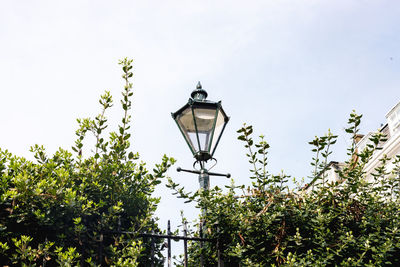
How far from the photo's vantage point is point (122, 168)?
16.2 ft

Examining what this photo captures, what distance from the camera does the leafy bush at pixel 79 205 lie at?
4.15 metres

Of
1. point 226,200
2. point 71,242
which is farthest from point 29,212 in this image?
point 226,200

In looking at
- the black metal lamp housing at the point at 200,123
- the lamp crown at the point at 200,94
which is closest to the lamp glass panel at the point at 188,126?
the black metal lamp housing at the point at 200,123

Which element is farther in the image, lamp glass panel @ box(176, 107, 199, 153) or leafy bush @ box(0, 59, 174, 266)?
lamp glass panel @ box(176, 107, 199, 153)

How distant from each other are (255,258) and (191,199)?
39.0 inches

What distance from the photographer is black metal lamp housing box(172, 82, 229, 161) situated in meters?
5.19

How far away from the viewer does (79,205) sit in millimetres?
4371

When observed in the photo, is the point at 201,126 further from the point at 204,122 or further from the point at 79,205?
the point at 79,205

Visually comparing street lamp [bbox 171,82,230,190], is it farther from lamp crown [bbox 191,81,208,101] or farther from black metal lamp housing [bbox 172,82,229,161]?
lamp crown [bbox 191,81,208,101]

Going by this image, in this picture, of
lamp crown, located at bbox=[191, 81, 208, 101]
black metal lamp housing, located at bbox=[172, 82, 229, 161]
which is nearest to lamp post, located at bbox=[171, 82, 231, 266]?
black metal lamp housing, located at bbox=[172, 82, 229, 161]

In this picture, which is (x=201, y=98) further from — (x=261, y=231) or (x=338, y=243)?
(x=338, y=243)

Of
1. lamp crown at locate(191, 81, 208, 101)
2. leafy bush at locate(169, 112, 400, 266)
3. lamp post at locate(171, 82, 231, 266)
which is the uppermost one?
lamp crown at locate(191, 81, 208, 101)

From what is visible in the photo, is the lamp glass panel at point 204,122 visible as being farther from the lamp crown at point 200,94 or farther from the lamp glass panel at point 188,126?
the lamp crown at point 200,94

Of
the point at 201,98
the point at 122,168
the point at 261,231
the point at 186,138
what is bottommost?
the point at 261,231
